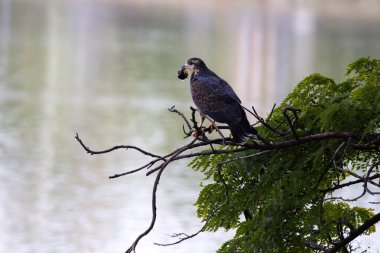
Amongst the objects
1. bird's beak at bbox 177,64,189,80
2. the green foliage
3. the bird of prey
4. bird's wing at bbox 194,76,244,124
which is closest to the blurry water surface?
bird's beak at bbox 177,64,189,80

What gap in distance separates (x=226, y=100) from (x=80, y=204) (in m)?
11.2

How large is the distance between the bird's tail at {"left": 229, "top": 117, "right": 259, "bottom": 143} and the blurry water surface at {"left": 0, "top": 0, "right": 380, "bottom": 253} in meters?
6.53

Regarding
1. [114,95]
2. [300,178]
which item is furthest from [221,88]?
[114,95]

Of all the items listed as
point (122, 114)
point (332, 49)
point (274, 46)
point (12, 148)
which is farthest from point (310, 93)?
point (274, 46)

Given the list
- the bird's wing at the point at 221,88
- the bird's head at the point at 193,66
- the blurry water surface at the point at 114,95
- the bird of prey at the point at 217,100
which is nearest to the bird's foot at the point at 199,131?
the bird of prey at the point at 217,100

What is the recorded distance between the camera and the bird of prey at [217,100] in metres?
3.70

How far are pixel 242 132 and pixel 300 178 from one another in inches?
12.4

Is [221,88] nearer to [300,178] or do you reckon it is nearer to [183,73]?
[183,73]

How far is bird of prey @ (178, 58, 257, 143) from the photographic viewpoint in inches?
146

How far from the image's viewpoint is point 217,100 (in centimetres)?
416

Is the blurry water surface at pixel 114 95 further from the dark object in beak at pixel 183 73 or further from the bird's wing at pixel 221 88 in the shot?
the bird's wing at pixel 221 88

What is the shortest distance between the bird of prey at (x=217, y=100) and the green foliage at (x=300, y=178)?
0.17 meters

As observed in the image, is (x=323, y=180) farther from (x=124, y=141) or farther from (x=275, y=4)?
(x=275, y=4)

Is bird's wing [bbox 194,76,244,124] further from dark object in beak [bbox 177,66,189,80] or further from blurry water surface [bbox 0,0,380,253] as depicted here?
blurry water surface [bbox 0,0,380,253]
